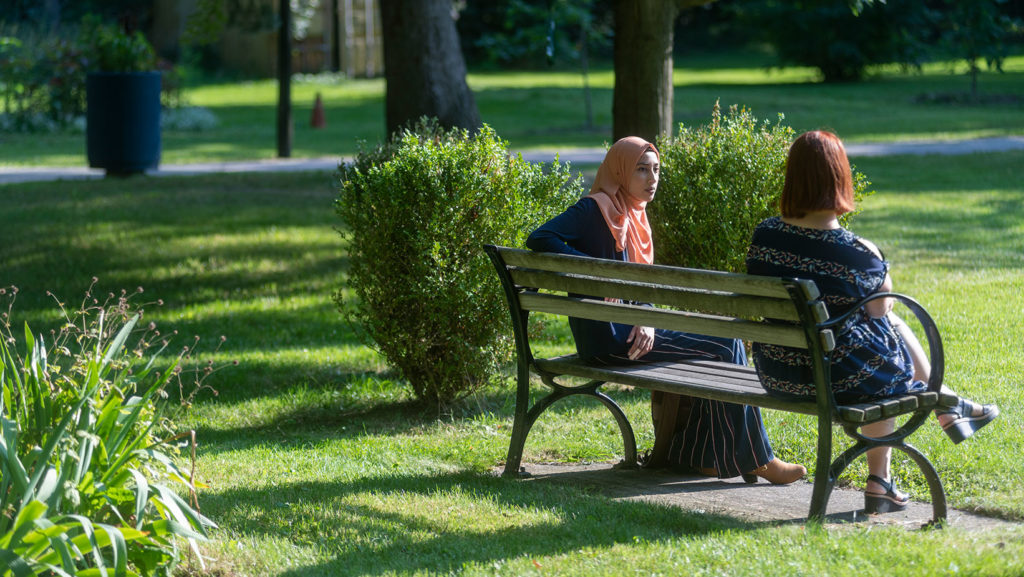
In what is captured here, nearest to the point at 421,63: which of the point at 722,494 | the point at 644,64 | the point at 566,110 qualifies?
the point at 644,64

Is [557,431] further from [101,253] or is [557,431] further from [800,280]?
[101,253]

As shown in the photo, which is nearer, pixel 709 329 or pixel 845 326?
pixel 845 326

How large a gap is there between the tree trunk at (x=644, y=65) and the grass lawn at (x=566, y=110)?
7192 mm

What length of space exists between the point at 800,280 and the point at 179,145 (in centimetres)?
2028

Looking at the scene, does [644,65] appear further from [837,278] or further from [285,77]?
[285,77]

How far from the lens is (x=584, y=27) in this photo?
25672 mm

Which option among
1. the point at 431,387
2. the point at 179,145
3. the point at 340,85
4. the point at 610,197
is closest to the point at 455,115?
the point at 431,387

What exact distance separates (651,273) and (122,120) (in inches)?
451

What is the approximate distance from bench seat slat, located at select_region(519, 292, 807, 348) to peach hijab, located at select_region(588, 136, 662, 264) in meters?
0.40

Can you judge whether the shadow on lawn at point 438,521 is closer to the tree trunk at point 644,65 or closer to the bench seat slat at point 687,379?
the bench seat slat at point 687,379

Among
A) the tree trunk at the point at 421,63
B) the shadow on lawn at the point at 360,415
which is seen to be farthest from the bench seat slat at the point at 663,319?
the tree trunk at the point at 421,63

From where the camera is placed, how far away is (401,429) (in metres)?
6.33

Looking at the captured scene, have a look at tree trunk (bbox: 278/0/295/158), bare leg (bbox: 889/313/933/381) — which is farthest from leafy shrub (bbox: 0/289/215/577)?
tree trunk (bbox: 278/0/295/158)

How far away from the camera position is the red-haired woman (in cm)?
427
